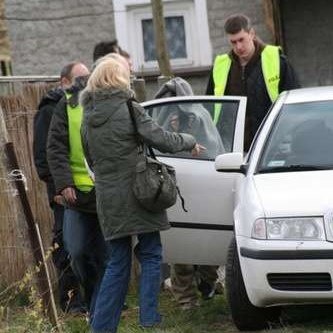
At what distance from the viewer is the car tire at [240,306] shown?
6.70 metres

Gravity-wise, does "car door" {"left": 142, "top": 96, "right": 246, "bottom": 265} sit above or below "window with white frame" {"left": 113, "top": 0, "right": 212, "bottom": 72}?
below

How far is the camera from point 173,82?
8.19 m

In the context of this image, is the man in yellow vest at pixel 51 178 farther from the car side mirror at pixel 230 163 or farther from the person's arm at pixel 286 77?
the person's arm at pixel 286 77

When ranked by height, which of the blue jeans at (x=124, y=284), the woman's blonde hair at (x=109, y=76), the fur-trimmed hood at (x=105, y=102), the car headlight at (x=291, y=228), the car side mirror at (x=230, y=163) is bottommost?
the blue jeans at (x=124, y=284)

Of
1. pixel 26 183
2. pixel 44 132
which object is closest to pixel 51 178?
pixel 44 132

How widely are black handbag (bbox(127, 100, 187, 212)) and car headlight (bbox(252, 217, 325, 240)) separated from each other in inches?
23.2

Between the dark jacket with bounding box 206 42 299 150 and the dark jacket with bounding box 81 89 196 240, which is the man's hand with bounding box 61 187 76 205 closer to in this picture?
the dark jacket with bounding box 81 89 196 240

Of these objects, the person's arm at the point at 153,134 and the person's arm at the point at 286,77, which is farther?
the person's arm at the point at 286,77

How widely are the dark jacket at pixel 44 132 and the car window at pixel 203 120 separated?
28.5 inches

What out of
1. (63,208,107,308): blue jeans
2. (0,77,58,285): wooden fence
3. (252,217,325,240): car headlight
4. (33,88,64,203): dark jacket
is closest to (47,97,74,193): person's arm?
(63,208,107,308): blue jeans

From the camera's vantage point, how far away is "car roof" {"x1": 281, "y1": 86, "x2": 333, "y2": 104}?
748 centimetres

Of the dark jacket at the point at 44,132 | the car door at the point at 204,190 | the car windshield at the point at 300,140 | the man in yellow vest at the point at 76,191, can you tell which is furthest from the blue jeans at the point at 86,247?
the car windshield at the point at 300,140

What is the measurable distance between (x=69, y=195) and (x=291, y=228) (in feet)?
5.70

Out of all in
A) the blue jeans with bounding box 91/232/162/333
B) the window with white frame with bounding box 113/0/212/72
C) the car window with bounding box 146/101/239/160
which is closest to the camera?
the blue jeans with bounding box 91/232/162/333
